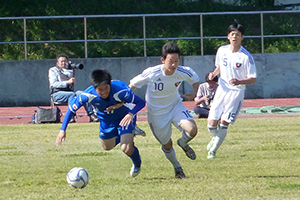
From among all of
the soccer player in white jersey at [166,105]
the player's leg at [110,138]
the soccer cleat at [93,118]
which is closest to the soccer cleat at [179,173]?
the soccer player in white jersey at [166,105]

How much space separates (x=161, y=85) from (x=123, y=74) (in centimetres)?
1344

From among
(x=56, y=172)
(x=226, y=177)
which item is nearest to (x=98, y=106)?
(x=56, y=172)

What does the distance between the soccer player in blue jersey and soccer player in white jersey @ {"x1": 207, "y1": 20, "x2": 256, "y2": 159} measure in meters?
1.91

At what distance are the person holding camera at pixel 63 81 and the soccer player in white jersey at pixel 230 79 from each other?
6105 millimetres

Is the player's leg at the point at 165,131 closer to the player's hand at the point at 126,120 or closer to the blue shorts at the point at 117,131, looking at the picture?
the blue shorts at the point at 117,131

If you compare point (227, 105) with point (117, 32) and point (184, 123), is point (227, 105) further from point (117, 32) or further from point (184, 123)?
point (117, 32)

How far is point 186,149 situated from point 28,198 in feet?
8.05

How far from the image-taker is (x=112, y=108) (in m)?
7.23

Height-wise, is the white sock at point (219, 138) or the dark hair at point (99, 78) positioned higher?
the dark hair at point (99, 78)

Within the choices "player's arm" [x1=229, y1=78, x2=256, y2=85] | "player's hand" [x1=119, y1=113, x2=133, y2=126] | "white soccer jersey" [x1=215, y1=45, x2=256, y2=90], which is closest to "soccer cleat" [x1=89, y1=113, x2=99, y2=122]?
"white soccer jersey" [x1=215, y1=45, x2=256, y2=90]

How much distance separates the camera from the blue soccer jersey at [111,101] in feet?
23.2

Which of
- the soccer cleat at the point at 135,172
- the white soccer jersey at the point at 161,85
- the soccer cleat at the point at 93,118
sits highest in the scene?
the white soccer jersey at the point at 161,85

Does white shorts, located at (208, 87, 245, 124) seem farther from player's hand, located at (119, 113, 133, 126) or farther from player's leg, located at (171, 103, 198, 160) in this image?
player's hand, located at (119, 113, 133, 126)

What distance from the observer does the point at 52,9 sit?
85.5 feet
